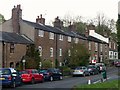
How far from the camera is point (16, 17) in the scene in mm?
57031

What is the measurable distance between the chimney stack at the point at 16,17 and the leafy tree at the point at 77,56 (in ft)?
40.1

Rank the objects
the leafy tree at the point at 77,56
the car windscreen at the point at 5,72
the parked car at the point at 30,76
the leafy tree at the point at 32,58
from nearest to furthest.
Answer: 1. the car windscreen at the point at 5,72
2. the parked car at the point at 30,76
3. the leafy tree at the point at 32,58
4. the leafy tree at the point at 77,56

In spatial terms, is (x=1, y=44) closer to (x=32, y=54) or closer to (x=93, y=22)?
(x=32, y=54)

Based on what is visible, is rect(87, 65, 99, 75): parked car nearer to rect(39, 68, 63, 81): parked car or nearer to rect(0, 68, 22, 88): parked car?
rect(39, 68, 63, 81): parked car

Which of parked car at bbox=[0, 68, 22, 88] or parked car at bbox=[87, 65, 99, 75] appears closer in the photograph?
parked car at bbox=[0, 68, 22, 88]

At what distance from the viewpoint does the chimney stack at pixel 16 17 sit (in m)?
56.4

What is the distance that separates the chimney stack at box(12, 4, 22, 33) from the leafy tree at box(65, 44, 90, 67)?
12.2 meters

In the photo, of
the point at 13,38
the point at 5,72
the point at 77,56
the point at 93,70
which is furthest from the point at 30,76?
the point at 77,56

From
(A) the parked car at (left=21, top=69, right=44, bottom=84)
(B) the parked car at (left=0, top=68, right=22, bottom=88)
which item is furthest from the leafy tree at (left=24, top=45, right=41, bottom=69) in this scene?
(B) the parked car at (left=0, top=68, right=22, bottom=88)

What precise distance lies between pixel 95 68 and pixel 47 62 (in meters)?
8.58

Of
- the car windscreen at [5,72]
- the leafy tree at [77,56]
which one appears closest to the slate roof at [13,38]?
the leafy tree at [77,56]

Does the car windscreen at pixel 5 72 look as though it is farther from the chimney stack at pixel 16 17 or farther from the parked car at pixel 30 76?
the chimney stack at pixel 16 17

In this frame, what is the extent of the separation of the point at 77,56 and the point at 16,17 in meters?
13.9

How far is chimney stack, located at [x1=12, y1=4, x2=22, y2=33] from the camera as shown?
185 ft
